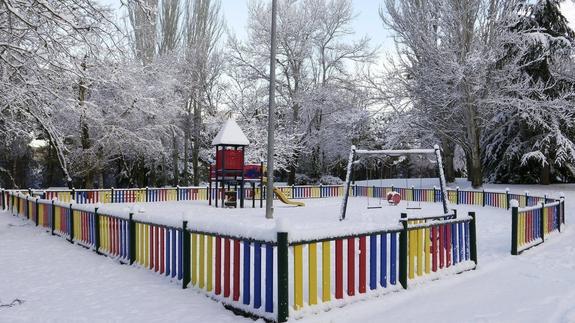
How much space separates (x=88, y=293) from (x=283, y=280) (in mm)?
3209

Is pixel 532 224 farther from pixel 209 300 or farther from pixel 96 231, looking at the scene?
pixel 96 231

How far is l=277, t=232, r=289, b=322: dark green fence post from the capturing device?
4.93 m

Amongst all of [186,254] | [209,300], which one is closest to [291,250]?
[186,254]

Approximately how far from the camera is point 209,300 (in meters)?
5.99

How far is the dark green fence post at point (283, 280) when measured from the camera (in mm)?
4926

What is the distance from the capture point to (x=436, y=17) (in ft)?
92.3

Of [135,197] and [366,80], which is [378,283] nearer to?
[135,197]

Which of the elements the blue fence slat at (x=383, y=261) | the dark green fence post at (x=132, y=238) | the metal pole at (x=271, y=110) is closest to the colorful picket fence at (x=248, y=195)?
the metal pole at (x=271, y=110)

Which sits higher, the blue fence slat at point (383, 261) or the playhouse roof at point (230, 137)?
the playhouse roof at point (230, 137)

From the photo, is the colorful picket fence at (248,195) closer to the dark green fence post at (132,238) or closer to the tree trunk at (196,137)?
the tree trunk at (196,137)

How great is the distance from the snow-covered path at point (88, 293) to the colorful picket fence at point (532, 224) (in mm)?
6592

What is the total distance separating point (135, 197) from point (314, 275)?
68.1 ft

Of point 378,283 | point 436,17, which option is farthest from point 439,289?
point 436,17

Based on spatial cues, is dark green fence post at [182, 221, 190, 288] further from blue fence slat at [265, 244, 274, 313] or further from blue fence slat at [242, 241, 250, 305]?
blue fence slat at [265, 244, 274, 313]
